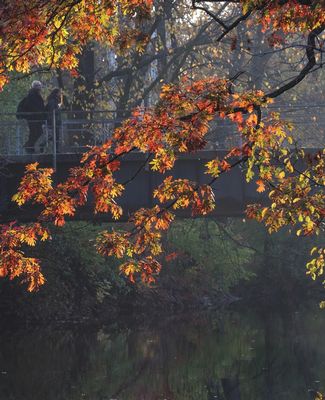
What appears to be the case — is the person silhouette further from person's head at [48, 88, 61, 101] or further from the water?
the water

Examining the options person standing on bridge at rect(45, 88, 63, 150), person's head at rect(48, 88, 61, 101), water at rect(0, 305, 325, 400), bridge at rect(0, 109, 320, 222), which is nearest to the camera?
water at rect(0, 305, 325, 400)

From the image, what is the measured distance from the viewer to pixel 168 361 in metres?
27.8

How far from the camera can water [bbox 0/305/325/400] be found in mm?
22938

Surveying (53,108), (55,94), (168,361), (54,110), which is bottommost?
(168,361)

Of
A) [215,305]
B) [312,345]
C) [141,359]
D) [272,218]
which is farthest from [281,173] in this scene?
[215,305]

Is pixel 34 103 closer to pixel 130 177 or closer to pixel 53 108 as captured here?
pixel 53 108

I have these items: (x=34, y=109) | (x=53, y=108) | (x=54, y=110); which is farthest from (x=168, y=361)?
(x=34, y=109)

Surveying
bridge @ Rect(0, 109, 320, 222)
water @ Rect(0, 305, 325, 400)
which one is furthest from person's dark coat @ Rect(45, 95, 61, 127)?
water @ Rect(0, 305, 325, 400)

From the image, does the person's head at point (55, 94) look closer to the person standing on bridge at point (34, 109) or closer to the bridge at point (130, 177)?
the person standing on bridge at point (34, 109)

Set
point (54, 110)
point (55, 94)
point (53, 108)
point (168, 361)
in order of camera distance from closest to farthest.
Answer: point (168, 361)
point (54, 110)
point (53, 108)
point (55, 94)

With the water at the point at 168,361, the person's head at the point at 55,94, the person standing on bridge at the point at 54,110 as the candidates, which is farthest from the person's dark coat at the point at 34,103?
the water at the point at 168,361

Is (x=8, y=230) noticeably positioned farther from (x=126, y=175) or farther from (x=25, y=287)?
(x=25, y=287)

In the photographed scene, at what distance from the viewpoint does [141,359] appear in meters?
28.0

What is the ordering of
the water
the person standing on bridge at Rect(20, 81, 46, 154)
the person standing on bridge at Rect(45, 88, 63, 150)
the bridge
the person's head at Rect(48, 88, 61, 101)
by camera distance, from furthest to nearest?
the person's head at Rect(48, 88, 61, 101) < the person standing on bridge at Rect(20, 81, 46, 154) < the person standing on bridge at Rect(45, 88, 63, 150) < the bridge < the water
